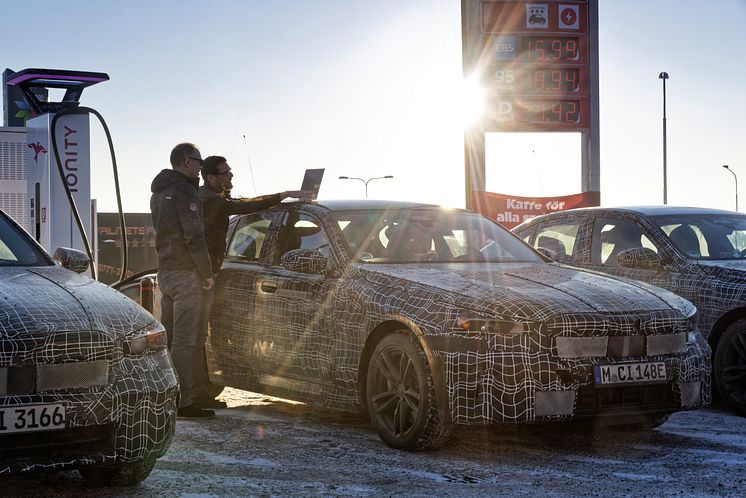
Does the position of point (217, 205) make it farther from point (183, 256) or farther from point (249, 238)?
point (183, 256)

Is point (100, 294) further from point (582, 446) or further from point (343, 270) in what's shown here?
point (582, 446)

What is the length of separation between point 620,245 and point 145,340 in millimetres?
4963

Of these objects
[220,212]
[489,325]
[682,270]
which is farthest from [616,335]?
[220,212]

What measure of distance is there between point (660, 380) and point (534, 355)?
33.4 inches

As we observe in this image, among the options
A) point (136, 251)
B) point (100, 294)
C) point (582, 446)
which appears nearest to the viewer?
point (100, 294)

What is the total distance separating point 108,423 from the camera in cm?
486

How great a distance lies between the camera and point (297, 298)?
7348 mm

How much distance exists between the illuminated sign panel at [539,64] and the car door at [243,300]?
1503 centimetres

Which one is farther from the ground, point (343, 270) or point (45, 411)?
point (343, 270)

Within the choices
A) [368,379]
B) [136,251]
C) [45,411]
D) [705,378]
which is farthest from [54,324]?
[136,251]

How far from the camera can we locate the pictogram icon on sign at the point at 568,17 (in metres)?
22.7

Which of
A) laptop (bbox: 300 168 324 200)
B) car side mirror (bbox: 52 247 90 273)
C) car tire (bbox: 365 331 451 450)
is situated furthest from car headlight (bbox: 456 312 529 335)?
laptop (bbox: 300 168 324 200)

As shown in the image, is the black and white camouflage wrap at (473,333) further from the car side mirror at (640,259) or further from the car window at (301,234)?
the car side mirror at (640,259)

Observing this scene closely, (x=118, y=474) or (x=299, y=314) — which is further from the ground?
(x=299, y=314)
